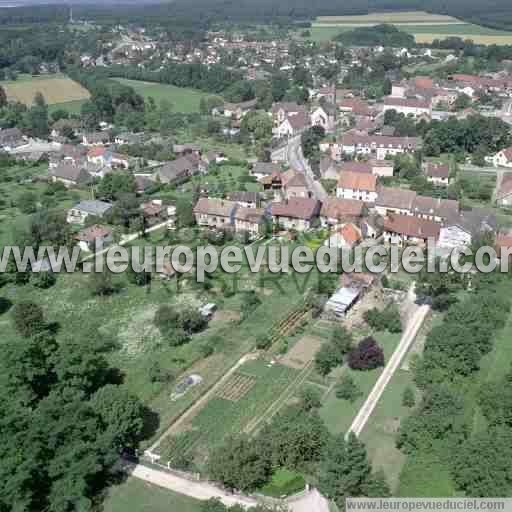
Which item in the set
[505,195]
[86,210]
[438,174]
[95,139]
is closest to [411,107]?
[438,174]

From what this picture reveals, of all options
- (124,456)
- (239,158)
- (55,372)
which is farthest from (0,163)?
(124,456)

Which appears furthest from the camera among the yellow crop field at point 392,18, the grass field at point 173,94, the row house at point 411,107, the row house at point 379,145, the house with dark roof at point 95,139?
the yellow crop field at point 392,18

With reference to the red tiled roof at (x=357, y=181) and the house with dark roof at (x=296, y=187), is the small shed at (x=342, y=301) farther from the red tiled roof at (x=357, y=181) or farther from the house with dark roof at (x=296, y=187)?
the house with dark roof at (x=296, y=187)

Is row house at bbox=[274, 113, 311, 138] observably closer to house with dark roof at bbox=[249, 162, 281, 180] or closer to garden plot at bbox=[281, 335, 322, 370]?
house with dark roof at bbox=[249, 162, 281, 180]

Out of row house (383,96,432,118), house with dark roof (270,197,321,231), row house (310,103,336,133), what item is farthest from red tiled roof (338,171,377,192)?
row house (383,96,432,118)

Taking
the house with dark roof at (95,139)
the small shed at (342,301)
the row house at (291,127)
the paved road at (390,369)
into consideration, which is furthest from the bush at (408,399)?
the house with dark roof at (95,139)
